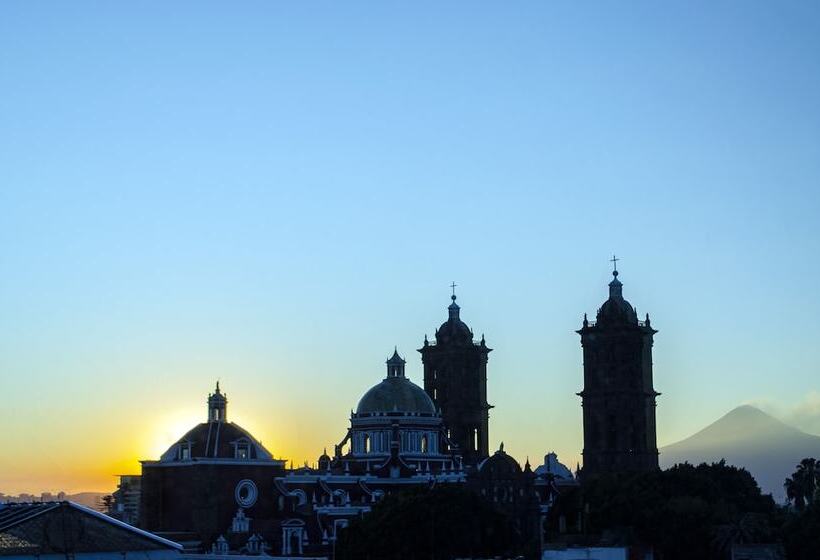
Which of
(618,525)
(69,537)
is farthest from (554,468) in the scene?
(69,537)

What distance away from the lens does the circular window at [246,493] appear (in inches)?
4663

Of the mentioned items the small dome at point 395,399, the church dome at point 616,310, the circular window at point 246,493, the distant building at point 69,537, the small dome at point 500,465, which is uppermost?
the church dome at point 616,310

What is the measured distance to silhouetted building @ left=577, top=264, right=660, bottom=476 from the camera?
137375 millimetres

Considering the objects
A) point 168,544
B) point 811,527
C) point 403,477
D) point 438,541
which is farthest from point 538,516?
point 168,544

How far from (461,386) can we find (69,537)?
228 ft

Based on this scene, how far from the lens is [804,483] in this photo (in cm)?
13275

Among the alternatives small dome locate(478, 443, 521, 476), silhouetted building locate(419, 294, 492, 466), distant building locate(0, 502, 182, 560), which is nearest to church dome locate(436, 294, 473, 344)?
silhouetted building locate(419, 294, 492, 466)

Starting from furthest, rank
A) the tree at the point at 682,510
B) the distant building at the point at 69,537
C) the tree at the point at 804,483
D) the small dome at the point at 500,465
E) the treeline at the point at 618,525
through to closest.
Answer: the tree at the point at 804,483 → the small dome at the point at 500,465 → the tree at the point at 682,510 → the treeline at the point at 618,525 → the distant building at the point at 69,537

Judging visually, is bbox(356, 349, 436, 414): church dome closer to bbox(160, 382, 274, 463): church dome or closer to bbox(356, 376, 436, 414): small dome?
bbox(356, 376, 436, 414): small dome

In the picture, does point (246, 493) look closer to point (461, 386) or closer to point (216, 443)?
point (216, 443)

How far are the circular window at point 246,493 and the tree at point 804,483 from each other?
4801 centimetres

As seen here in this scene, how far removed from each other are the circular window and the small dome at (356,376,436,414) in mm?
19293

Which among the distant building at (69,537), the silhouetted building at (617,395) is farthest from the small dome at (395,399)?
the distant building at (69,537)

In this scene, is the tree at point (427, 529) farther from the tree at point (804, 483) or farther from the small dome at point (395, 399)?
the tree at point (804, 483)
